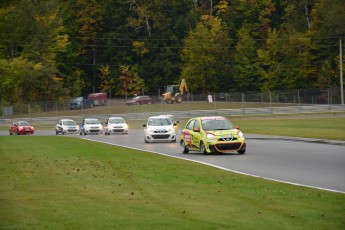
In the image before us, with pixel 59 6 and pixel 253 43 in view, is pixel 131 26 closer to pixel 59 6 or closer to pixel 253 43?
pixel 59 6

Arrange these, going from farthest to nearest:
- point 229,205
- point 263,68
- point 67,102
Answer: point 263,68
point 67,102
point 229,205

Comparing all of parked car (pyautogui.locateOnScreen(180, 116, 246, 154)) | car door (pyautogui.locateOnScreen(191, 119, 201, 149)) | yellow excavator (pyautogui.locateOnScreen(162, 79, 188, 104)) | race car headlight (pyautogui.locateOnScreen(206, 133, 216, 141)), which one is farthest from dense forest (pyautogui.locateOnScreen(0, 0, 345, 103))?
race car headlight (pyautogui.locateOnScreen(206, 133, 216, 141))

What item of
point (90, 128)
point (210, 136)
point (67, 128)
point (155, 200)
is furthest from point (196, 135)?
point (67, 128)

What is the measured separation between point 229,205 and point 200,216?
1.42 m

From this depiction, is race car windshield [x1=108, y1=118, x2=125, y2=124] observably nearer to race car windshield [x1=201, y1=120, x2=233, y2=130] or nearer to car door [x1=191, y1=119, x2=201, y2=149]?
car door [x1=191, y1=119, x2=201, y2=149]

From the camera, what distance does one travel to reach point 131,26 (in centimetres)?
11944

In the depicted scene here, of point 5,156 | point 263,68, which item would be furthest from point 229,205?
point 263,68

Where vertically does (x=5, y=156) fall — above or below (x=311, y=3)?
below

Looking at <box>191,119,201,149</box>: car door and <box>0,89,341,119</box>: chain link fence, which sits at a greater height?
<box>0,89,341,119</box>: chain link fence

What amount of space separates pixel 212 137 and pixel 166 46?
9004 centimetres

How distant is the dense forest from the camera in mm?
101625

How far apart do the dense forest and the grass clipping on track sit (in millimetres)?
75281

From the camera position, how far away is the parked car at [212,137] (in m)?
30.0

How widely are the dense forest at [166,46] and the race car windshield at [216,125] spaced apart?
212 feet
